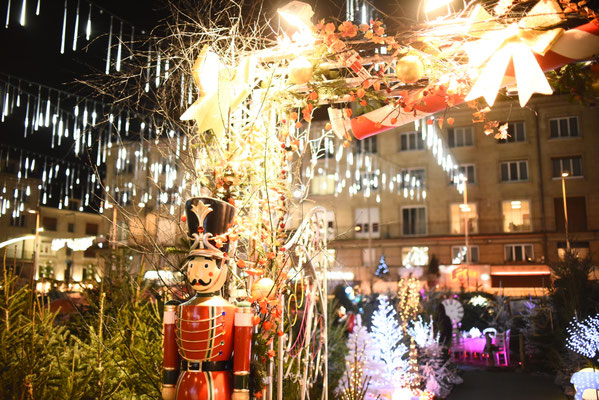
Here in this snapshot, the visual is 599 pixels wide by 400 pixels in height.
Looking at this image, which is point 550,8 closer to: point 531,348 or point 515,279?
point 531,348

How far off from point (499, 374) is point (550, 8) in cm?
1202

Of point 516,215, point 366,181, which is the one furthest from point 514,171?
point 366,181

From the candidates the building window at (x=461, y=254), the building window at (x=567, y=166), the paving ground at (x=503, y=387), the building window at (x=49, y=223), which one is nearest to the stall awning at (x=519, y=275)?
the building window at (x=461, y=254)

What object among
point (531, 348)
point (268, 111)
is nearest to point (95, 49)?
point (268, 111)

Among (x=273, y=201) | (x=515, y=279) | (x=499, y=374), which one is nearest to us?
(x=273, y=201)

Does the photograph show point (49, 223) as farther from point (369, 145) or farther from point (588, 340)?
point (588, 340)

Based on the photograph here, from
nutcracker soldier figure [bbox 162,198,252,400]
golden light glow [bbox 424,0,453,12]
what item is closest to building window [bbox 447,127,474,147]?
golden light glow [bbox 424,0,453,12]

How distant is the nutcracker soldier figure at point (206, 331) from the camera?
362 centimetres

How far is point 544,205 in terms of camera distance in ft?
95.2

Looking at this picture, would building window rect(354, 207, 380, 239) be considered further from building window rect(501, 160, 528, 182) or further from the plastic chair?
the plastic chair

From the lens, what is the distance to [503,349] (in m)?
14.7

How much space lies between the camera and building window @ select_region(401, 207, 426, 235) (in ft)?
103

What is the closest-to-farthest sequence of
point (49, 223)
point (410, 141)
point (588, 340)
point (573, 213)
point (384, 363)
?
point (384, 363) < point (588, 340) < point (573, 213) < point (410, 141) < point (49, 223)

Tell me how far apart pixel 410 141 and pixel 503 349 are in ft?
63.0
